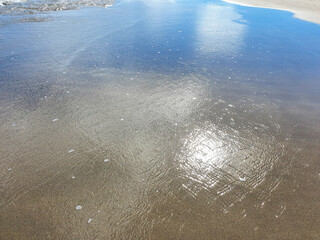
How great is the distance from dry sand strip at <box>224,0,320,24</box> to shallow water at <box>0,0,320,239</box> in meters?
13.8

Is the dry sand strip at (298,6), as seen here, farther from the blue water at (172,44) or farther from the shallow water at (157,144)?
the shallow water at (157,144)

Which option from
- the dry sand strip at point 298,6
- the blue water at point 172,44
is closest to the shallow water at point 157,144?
the blue water at point 172,44

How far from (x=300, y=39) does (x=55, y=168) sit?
1594 cm

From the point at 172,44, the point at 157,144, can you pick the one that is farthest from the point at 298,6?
the point at 157,144

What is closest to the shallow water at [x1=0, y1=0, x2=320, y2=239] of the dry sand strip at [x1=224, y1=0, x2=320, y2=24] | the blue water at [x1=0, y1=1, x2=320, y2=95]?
the blue water at [x1=0, y1=1, x2=320, y2=95]

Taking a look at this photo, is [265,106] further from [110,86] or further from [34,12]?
[34,12]

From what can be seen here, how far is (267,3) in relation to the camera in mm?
27422

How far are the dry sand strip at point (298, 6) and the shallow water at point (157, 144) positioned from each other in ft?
45.3

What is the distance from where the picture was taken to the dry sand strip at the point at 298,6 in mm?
20500

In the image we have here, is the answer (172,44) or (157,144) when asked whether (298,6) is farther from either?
(157,144)

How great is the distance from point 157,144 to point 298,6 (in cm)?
2990

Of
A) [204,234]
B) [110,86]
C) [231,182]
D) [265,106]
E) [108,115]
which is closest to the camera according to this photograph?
[204,234]

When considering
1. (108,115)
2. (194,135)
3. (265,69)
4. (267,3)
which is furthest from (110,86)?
(267,3)

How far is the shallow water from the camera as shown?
11.4 feet
